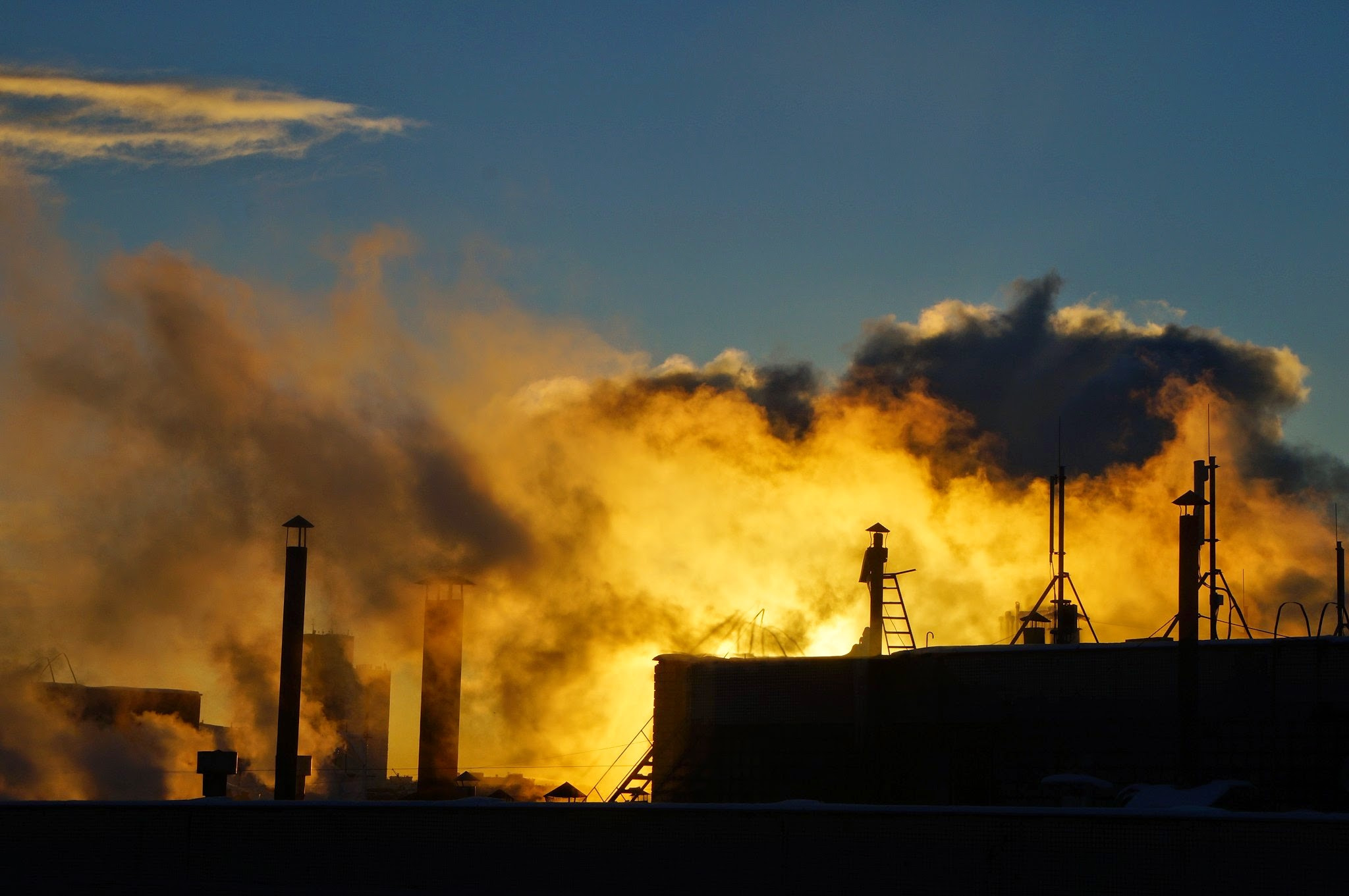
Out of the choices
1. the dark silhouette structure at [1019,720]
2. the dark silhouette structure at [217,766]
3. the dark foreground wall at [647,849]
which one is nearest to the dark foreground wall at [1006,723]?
the dark silhouette structure at [1019,720]

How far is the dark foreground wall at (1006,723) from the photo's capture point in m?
29.6

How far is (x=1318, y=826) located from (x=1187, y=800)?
843 cm

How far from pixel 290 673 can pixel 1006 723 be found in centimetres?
1756

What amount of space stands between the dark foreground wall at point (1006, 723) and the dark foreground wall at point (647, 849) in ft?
29.5

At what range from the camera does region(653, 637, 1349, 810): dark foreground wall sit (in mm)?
29625

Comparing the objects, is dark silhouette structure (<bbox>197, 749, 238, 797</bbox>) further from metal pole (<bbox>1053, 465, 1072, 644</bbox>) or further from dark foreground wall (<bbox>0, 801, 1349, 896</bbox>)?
metal pole (<bbox>1053, 465, 1072, 644</bbox>)

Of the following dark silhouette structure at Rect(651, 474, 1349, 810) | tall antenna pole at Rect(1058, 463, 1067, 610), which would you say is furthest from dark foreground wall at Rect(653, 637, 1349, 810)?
tall antenna pole at Rect(1058, 463, 1067, 610)

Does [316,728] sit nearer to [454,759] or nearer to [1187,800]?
[454,759]

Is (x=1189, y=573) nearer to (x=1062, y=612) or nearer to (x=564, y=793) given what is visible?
(x=1062, y=612)

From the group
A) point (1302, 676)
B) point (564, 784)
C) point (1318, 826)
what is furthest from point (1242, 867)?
point (564, 784)

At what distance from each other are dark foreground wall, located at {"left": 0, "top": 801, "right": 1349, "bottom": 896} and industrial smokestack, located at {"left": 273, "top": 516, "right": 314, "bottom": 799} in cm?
1302

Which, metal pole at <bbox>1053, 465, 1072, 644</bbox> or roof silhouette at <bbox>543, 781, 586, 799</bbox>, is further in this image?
roof silhouette at <bbox>543, 781, 586, 799</bbox>

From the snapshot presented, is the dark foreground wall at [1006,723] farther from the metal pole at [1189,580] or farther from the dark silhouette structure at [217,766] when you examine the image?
the dark silhouette structure at [217,766]

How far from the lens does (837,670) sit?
113ft
